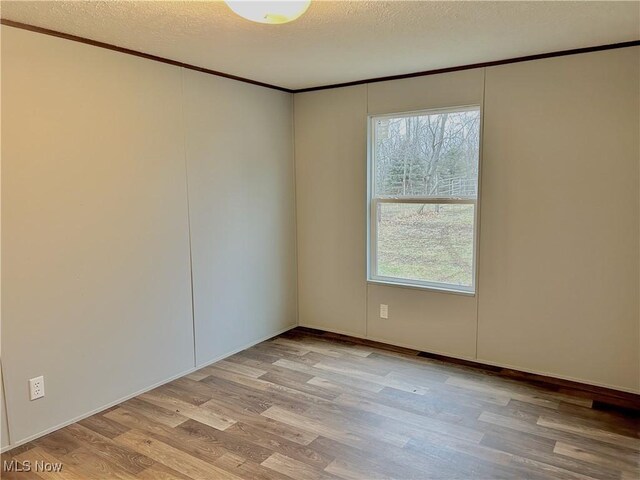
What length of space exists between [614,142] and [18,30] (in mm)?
3509


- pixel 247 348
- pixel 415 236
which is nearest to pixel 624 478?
pixel 415 236

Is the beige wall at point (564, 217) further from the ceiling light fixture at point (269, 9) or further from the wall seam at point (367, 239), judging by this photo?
the ceiling light fixture at point (269, 9)

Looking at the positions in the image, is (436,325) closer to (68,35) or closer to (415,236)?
(415,236)

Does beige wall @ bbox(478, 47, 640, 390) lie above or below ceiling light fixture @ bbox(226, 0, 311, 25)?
below

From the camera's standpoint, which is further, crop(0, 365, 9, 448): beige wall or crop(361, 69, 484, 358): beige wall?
crop(361, 69, 484, 358): beige wall

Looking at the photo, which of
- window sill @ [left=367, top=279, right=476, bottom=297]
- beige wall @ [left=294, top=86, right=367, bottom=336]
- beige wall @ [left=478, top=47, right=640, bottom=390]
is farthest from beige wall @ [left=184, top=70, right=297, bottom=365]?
beige wall @ [left=478, top=47, right=640, bottom=390]

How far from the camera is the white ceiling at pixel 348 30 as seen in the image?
227 centimetres

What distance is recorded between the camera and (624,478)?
2.22 metres

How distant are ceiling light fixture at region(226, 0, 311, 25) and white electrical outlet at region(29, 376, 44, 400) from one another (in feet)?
7.31

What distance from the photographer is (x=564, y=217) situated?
318 cm

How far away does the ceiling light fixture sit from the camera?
192cm

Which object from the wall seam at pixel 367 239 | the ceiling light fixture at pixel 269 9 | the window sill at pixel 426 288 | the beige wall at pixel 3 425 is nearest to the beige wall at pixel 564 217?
the window sill at pixel 426 288

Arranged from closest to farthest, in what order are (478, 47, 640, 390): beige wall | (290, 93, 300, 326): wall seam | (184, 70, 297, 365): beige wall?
(478, 47, 640, 390): beige wall, (184, 70, 297, 365): beige wall, (290, 93, 300, 326): wall seam

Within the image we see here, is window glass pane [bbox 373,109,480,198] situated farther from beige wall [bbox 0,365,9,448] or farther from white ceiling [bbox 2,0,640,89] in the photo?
beige wall [bbox 0,365,9,448]
